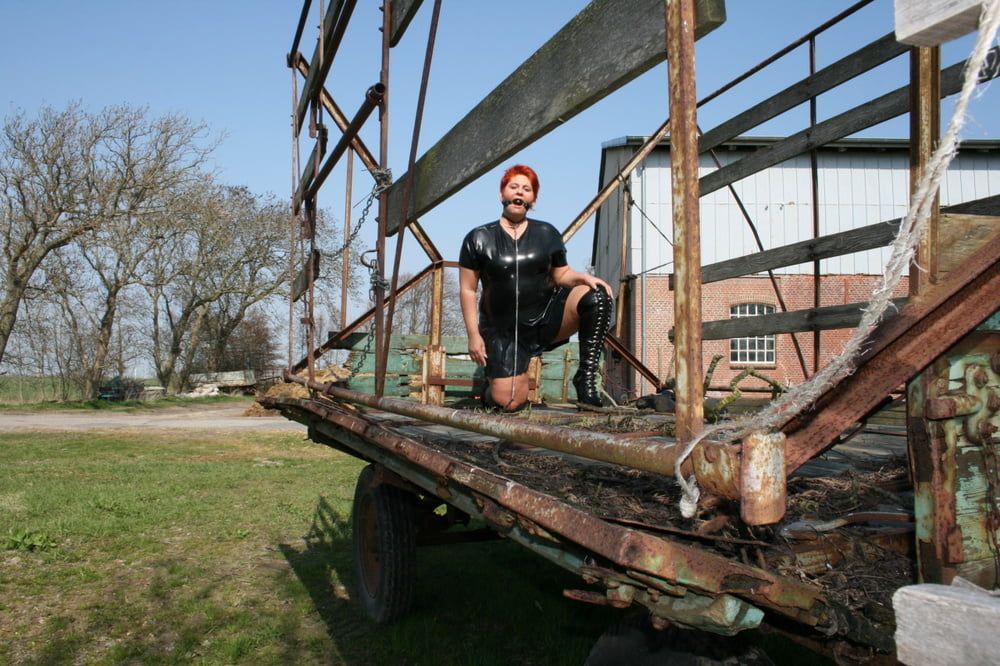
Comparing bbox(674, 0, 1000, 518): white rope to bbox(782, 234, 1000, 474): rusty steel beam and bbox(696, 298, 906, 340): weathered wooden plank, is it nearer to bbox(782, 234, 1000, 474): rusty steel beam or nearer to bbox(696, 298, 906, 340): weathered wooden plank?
bbox(782, 234, 1000, 474): rusty steel beam

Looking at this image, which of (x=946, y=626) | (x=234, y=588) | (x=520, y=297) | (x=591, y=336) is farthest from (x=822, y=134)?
(x=234, y=588)

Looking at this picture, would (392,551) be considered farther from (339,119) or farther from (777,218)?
(777,218)

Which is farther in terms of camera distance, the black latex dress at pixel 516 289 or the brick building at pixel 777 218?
the brick building at pixel 777 218

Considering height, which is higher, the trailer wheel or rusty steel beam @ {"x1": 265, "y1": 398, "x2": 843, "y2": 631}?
rusty steel beam @ {"x1": 265, "y1": 398, "x2": 843, "y2": 631}

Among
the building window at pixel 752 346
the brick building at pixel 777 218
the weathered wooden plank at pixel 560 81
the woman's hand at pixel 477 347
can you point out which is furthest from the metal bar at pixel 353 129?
the building window at pixel 752 346

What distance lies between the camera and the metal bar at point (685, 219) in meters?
1.20

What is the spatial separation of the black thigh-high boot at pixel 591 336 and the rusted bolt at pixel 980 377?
2.41m

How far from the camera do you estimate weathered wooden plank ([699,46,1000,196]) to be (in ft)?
11.3

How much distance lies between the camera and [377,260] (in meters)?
3.24

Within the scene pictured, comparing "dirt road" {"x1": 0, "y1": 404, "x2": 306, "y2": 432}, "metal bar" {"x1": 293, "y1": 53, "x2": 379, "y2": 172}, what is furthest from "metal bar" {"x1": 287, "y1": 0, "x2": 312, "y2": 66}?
"dirt road" {"x1": 0, "y1": 404, "x2": 306, "y2": 432}

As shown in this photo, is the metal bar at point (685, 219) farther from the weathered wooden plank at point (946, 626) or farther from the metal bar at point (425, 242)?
the metal bar at point (425, 242)

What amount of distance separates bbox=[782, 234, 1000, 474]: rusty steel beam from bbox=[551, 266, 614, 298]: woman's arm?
2.34 metres

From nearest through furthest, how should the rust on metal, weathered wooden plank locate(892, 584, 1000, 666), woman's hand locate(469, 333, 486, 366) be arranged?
weathered wooden plank locate(892, 584, 1000, 666)
the rust on metal
woman's hand locate(469, 333, 486, 366)

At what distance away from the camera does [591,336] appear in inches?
144
